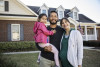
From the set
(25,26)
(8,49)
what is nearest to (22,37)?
(25,26)

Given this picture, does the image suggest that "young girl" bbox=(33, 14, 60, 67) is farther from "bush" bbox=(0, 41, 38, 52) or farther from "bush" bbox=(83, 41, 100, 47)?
"bush" bbox=(83, 41, 100, 47)

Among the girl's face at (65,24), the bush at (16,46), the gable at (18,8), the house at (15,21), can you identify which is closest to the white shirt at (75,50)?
the girl's face at (65,24)

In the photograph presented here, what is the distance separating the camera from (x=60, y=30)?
312cm

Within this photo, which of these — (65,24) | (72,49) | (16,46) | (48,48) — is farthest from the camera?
(16,46)

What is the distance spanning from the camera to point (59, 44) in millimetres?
3033

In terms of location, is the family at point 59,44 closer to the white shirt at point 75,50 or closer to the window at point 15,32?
the white shirt at point 75,50

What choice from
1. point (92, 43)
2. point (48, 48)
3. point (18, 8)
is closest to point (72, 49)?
point (48, 48)

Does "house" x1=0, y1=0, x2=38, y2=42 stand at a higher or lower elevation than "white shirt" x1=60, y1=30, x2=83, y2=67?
higher

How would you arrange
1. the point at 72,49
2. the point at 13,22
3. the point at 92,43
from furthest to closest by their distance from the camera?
the point at 92,43
the point at 13,22
the point at 72,49

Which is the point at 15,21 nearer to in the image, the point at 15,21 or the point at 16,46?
the point at 15,21

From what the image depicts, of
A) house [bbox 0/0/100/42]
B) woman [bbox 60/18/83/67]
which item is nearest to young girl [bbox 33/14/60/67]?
woman [bbox 60/18/83/67]

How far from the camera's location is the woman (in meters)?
2.79

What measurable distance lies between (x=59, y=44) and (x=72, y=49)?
0.37 m

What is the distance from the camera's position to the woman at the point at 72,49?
279 cm
